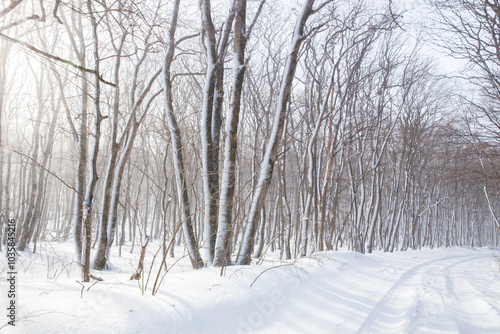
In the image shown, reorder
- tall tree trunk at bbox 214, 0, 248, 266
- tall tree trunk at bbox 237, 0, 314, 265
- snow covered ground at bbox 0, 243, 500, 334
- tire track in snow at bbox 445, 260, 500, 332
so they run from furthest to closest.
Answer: tall tree trunk at bbox 237, 0, 314, 265 < tall tree trunk at bbox 214, 0, 248, 266 < tire track in snow at bbox 445, 260, 500, 332 < snow covered ground at bbox 0, 243, 500, 334

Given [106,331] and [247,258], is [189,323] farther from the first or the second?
[247,258]

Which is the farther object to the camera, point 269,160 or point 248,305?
point 269,160

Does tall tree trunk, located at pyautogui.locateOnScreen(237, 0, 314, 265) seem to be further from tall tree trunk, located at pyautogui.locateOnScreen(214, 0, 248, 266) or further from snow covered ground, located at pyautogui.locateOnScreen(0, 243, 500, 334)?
snow covered ground, located at pyautogui.locateOnScreen(0, 243, 500, 334)

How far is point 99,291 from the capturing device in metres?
2.77

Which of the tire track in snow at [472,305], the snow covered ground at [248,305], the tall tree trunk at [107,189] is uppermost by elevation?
the tall tree trunk at [107,189]

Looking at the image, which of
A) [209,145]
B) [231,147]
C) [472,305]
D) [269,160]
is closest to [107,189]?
[209,145]

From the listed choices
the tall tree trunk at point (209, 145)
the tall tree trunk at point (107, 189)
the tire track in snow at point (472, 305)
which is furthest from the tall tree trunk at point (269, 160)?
the tall tree trunk at point (107, 189)

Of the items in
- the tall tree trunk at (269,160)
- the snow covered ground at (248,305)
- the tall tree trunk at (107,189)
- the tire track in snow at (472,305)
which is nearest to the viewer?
the snow covered ground at (248,305)

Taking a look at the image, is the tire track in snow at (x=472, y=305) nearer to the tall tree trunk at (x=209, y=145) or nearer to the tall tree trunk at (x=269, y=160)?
the tall tree trunk at (x=269, y=160)

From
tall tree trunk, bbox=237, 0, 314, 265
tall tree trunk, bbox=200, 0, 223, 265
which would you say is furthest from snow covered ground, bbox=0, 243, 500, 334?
tall tree trunk, bbox=200, 0, 223, 265

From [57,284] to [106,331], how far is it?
1151mm

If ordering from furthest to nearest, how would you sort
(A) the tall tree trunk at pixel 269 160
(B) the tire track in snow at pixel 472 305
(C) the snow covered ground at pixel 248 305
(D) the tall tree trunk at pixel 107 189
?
(D) the tall tree trunk at pixel 107 189
(A) the tall tree trunk at pixel 269 160
(B) the tire track in snow at pixel 472 305
(C) the snow covered ground at pixel 248 305

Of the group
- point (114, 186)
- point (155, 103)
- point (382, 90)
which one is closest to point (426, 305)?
point (114, 186)

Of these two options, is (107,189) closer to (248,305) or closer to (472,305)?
(248,305)
